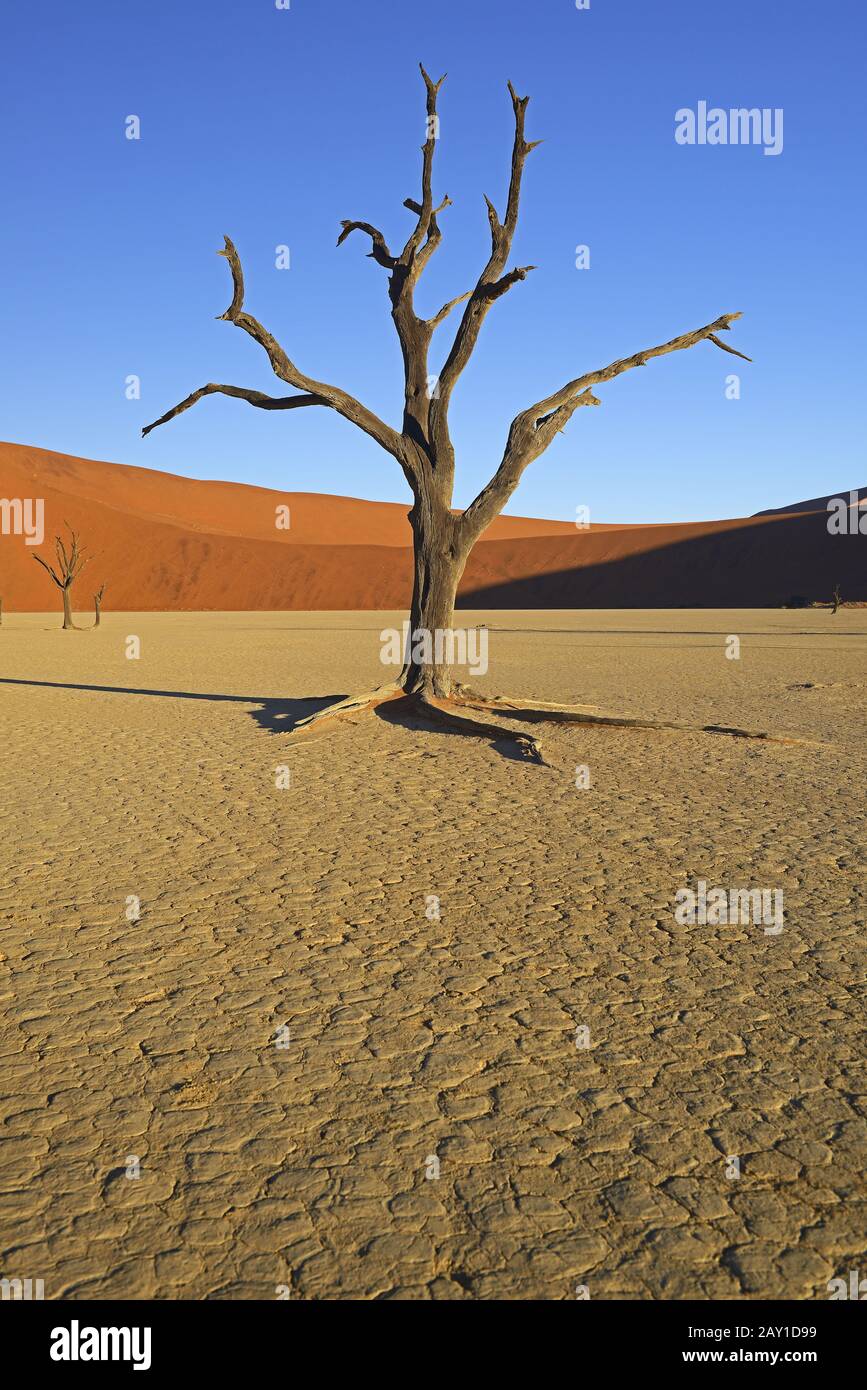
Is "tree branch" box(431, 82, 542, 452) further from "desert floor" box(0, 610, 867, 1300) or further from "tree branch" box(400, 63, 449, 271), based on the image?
"desert floor" box(0, 610, 867, 1300)

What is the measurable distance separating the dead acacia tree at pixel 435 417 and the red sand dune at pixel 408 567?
6707 centimetres

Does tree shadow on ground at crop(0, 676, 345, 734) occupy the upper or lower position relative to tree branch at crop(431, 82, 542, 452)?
lower

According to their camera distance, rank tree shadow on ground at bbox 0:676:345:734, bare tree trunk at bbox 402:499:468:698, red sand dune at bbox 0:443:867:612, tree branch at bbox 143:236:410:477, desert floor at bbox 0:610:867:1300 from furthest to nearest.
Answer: red sand dune at bbox 0:443:867:612
tree shadow on ground at bbox 0:676:345:734
bare tree trunk at bbox 402:499:468:698
tree branch at bbox 143:236:410:477
desert floor at bbox 0:610:867:1300

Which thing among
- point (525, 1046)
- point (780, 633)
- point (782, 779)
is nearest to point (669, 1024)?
point (525, 1046)

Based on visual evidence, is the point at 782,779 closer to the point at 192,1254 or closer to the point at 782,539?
the point at 192,1254

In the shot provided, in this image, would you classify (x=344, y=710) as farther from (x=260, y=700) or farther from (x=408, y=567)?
(x=408, y=567)

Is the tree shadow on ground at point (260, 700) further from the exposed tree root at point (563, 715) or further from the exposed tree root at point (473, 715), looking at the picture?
the exposed tree root at point (563, 715)

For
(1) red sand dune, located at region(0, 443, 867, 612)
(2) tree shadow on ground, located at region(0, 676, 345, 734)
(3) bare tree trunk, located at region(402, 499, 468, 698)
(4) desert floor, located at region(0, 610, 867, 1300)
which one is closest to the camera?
(4) desert floor, located at region(0, 610, 867, 1300)

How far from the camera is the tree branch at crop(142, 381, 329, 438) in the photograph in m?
12.9

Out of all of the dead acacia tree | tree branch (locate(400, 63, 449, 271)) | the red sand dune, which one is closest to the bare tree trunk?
the dead acacia tree

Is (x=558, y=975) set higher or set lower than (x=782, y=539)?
lower

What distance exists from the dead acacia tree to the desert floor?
3.80m
